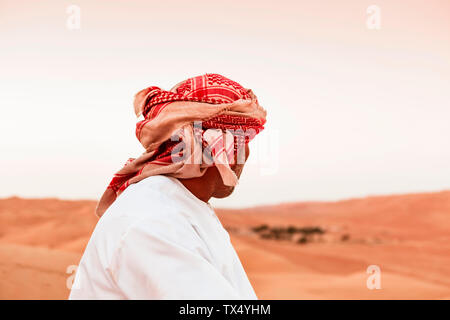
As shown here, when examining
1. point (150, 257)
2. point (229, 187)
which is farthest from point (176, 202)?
point (229, 187)

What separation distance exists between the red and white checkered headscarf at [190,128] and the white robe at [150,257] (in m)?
0.28

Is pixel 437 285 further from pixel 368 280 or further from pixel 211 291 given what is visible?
pixel 211 291

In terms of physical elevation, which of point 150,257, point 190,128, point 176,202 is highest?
point 190,128

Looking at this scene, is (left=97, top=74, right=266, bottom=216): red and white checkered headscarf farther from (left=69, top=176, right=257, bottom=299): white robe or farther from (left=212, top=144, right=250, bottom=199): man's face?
(left=69, top=176, right=257, bottom=299): white robe

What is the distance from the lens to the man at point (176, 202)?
1847 millimetres

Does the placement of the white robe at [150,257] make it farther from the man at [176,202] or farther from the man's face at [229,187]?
the man's face at [229,187]

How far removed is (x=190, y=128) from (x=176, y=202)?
0.41 meters

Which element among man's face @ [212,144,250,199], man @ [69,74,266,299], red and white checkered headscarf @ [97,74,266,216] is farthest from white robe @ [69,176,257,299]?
man's face @ [212,144,250,199]

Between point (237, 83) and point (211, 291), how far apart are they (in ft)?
4.07

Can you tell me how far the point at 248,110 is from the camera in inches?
103

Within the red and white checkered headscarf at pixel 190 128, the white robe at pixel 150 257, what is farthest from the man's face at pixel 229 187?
the white robe at pixel 150 257

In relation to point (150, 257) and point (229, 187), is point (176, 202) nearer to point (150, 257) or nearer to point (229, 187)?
point (150, 257)

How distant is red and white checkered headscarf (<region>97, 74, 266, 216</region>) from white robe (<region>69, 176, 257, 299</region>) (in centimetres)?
28

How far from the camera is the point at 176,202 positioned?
2.20m
